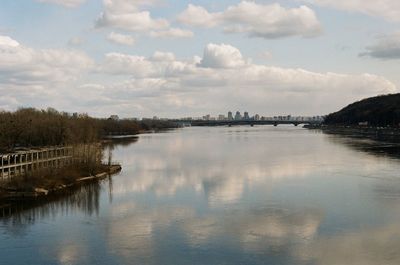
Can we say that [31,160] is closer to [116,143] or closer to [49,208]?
[49,208]

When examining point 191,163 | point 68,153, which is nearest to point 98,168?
point 68,153

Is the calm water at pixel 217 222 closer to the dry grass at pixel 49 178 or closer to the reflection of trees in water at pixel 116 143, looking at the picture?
the dry grass at pixel 49 178

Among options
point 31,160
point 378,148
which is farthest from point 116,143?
point 31,160

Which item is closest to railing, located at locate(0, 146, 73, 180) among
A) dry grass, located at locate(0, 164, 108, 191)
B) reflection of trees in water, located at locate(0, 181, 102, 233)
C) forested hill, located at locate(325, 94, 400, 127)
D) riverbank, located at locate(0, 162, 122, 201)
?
dry grass, located at locate(0, 164, 108, 191)

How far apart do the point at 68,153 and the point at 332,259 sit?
1339 inches

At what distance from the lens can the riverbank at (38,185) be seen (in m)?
36.3

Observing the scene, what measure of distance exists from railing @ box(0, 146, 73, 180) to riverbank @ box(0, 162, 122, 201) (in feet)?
3.41

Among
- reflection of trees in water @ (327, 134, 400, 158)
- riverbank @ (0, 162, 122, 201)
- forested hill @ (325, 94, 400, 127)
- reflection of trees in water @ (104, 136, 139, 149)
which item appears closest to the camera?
riverbank @ (0, 162, 122, 201)

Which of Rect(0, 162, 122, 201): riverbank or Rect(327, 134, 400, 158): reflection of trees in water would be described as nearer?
Rect(0, 162, 122, 201): riverbank

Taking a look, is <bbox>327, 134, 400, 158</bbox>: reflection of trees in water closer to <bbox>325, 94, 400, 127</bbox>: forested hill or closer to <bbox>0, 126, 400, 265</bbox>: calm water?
<bbox>0, 126, 400, 265</bbox>: calm water

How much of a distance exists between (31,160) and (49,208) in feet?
38.2

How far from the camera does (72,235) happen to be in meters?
25.5

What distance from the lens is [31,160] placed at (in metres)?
43.3

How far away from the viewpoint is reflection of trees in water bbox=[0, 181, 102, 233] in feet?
95.9
